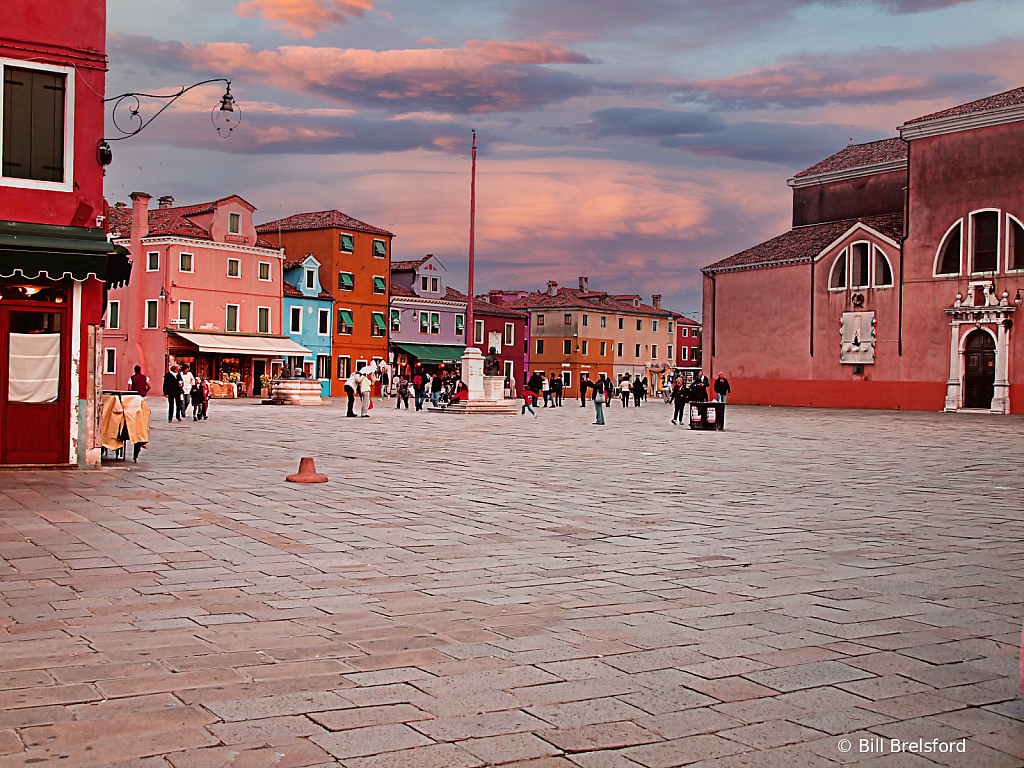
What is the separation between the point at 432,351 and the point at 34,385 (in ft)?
173

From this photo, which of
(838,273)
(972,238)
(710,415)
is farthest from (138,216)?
(972,238)

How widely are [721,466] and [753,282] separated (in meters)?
34.1

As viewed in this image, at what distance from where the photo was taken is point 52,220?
43.1 ft

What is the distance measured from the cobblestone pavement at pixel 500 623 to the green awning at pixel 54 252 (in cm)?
252

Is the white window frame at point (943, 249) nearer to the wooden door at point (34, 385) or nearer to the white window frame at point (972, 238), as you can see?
the white window frame at point (972, 238)

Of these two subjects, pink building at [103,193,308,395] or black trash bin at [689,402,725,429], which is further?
pink building at [103,193,308,395]

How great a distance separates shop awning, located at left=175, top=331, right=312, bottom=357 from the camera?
4916 centimetres

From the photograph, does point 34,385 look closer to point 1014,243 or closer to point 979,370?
point 979,370

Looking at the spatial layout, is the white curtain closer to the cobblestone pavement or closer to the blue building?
the cobblestone pavement

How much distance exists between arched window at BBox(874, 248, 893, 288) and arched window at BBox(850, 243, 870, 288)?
0.41 m

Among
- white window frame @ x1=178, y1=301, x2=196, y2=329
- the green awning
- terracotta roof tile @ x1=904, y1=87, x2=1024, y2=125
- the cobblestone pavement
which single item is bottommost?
the cobblestone pavement

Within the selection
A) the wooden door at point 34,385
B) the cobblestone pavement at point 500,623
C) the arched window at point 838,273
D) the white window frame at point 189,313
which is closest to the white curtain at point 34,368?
the wooden door at point 34,385

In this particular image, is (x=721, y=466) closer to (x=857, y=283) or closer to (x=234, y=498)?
(x=234, y=498)

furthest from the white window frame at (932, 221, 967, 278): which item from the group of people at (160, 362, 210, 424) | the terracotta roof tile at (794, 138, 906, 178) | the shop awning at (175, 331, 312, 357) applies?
the shop awning at (175, 331, 312, 357)
